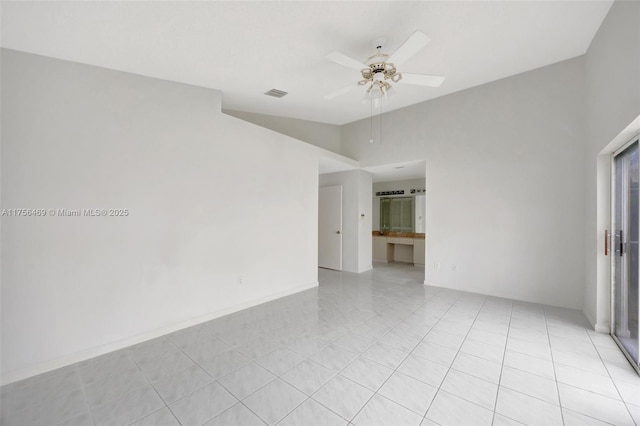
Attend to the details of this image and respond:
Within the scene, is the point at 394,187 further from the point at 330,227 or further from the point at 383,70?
→ the point at 383,70

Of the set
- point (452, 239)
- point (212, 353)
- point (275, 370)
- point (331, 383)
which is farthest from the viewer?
point (452, 239)

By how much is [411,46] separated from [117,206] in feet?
10.7

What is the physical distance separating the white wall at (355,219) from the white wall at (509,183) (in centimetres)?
130

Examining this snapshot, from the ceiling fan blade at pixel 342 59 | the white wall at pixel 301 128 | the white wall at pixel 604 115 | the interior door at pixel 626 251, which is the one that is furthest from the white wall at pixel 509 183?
the ceiling fan blade at pixel 342 59

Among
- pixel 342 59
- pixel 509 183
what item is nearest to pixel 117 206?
pixel 342 59

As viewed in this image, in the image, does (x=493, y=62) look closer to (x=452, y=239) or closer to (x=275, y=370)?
(x=452, y=239)

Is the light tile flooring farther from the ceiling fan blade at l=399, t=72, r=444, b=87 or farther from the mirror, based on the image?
the mirror

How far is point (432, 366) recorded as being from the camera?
224 cm

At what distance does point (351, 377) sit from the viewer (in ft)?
6.81

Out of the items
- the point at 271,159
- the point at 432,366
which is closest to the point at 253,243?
the point at 271,159

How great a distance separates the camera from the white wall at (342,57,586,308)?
143 inches

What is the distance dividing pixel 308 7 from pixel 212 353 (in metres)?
3.34

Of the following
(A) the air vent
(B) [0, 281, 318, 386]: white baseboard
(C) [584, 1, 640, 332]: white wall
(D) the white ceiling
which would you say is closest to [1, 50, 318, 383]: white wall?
(B) [0, 281, 318, 386]: white baseboard

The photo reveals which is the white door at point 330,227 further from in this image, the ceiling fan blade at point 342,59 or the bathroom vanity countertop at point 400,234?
the ceiling fan blade at point 342,59
